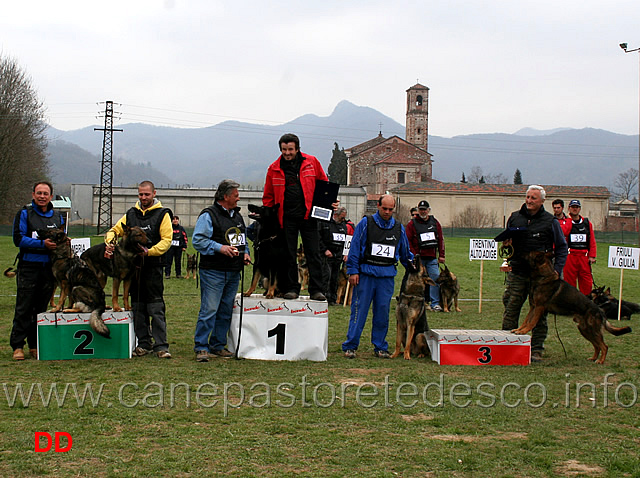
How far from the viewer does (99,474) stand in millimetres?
3736

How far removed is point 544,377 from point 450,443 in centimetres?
242

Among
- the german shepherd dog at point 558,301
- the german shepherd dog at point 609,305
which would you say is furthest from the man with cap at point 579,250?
the german shepherd dog at point 558,301

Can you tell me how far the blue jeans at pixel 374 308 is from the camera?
7.44m

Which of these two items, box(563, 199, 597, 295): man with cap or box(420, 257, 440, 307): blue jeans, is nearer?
box(563, 199, 597, 295): man with cap

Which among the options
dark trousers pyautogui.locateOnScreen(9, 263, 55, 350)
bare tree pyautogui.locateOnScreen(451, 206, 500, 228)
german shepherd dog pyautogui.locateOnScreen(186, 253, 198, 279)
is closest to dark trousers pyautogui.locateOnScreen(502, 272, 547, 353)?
dark trousers pyautogui.locateOnScreen(9, 263, 55, 350)

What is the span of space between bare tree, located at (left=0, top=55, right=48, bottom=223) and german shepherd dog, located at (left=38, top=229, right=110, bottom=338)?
36.3 metres

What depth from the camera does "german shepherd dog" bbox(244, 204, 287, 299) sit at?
7.09 meters

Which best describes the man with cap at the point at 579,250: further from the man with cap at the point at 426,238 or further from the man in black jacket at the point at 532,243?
the man in black jacket at the point at 532,243

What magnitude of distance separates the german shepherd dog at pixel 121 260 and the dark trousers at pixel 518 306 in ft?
14.0

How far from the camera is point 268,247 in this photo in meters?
7.14

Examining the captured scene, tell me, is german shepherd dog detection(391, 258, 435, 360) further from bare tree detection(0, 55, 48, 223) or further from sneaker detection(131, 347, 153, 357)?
bare tree detection(0, 55, 48, 223)

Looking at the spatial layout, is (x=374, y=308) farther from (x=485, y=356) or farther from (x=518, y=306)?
(x=518, y=306)

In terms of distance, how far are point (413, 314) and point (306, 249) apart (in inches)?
58.1

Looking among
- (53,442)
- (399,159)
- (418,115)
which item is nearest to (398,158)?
(399,159)
